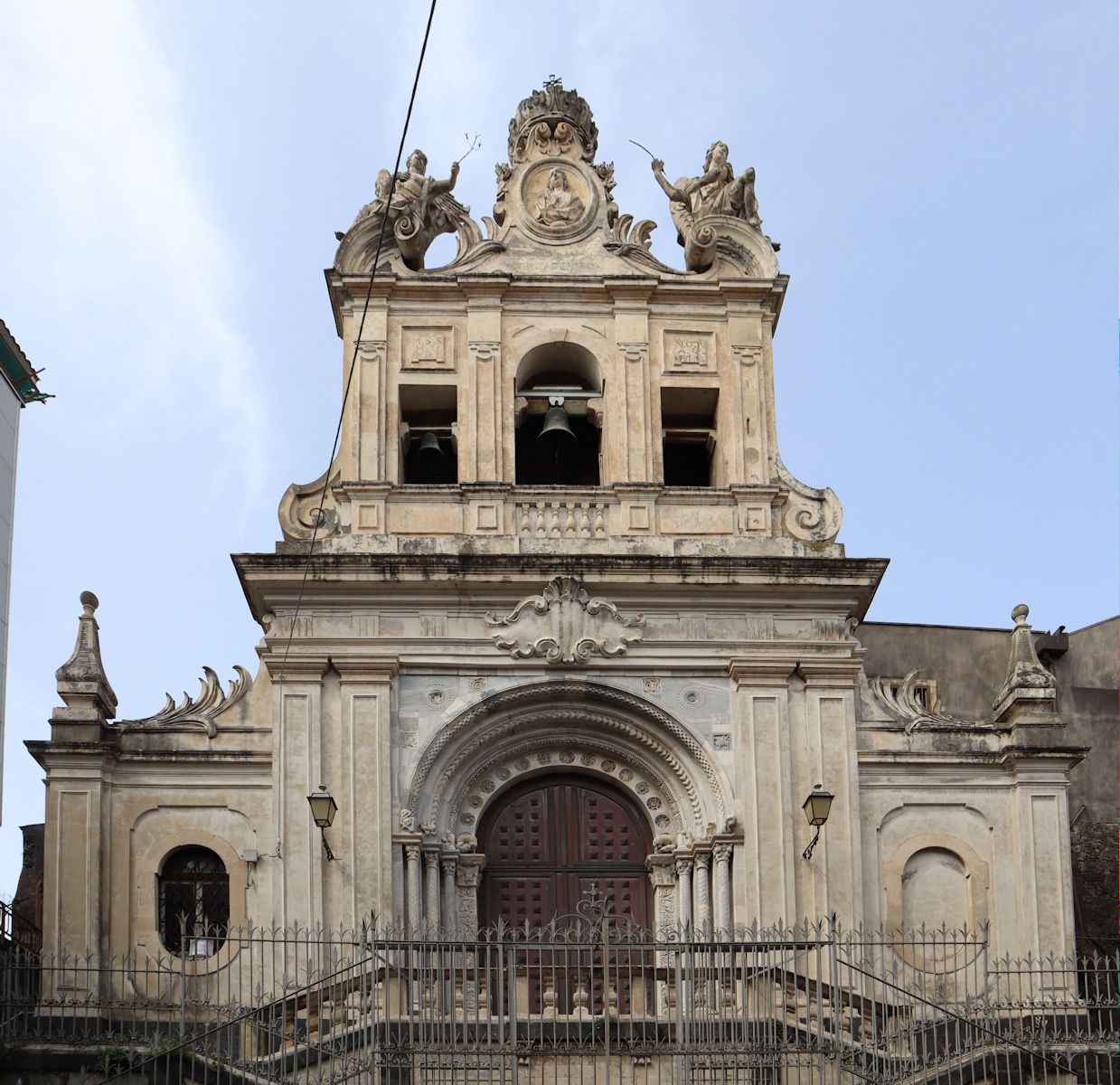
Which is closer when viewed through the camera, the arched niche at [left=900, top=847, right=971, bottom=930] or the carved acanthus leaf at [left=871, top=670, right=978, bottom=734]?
the arched niche at [left=900, top=847, right=971, bottom=930]

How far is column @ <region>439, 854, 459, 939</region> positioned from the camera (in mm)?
25594

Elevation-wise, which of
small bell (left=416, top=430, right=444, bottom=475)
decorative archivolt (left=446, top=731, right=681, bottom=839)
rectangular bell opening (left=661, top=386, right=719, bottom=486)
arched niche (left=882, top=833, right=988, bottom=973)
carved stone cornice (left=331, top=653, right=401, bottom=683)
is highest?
rectangular bell opening (left=661, top=386, right=719, bottom=486)

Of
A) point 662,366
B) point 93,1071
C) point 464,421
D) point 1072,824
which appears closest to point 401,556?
point 464,421

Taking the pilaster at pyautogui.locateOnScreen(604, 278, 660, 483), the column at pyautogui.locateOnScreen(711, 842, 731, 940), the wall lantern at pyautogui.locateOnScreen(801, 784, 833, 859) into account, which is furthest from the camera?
the pilaster at pyautogui.locateOnScreen(604, 278, 660, 483)

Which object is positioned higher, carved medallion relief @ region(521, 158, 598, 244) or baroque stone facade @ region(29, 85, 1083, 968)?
carved medallion relief @ region(521, 158, 598, 244)

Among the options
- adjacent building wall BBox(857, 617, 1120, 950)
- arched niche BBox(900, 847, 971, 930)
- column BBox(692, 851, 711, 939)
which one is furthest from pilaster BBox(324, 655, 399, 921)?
adjacent building wall BBox(857, 617, 1120, 950)

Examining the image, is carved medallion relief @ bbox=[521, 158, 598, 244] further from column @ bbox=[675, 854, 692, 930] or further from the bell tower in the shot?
column @ bbox=[675, 854, 692, 930]

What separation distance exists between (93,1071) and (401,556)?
7.02 m

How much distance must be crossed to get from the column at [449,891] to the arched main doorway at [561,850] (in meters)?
0.57

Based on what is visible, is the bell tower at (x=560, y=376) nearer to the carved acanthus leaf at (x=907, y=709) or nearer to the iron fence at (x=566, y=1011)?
the carved acanthus leaf at (x=907, y=709)

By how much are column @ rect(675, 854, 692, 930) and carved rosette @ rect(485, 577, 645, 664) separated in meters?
2.65

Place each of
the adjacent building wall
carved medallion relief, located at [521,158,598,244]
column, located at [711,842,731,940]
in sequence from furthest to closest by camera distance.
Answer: the adjacent building wall < carved medallion relief, located at [521,158,598,244] < column, located at [711,842,731,940]

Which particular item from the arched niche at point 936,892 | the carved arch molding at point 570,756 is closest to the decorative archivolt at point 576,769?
the carved arch molding at point 570,756

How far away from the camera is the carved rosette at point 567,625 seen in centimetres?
2633
